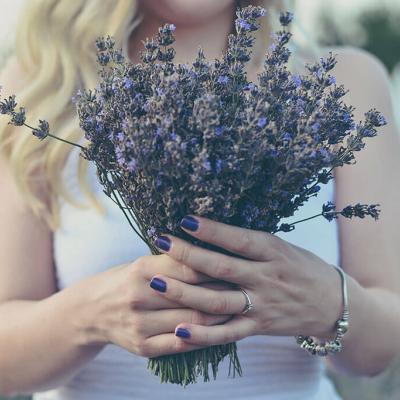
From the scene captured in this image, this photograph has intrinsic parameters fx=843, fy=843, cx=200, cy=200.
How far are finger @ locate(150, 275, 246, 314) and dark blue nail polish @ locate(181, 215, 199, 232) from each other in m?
0.16

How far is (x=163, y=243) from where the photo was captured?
1.46 metres

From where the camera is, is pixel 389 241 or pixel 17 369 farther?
pixel 389 241

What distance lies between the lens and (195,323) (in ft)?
5.10

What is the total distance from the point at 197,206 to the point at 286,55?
0.99ft

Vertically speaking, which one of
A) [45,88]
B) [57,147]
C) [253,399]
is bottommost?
[253,399]

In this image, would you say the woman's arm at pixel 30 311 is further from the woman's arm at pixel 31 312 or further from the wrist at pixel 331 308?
the wrist at pixel 331 308

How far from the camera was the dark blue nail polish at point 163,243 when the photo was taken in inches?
57.3

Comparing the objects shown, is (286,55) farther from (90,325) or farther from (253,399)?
(253,399)

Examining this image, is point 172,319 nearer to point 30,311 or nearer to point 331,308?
point 331,308

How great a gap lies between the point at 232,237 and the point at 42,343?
0.69m

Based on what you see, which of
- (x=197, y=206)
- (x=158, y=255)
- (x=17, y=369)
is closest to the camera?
(x=197, y=206)

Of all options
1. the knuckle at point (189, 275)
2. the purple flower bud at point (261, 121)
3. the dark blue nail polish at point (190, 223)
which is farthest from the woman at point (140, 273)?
the purple flower bud at point (261, 121)

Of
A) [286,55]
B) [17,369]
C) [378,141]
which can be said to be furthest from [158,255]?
[378,141]

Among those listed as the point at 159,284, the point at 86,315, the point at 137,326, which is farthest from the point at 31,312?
the point at 159,284
